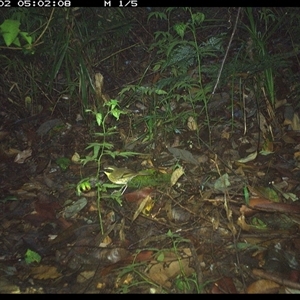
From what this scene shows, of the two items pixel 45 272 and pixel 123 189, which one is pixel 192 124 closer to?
pixel 123 189

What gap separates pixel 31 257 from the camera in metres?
1.95

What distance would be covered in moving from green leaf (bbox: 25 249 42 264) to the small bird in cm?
66

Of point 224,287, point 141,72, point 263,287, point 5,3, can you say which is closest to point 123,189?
point 224,287

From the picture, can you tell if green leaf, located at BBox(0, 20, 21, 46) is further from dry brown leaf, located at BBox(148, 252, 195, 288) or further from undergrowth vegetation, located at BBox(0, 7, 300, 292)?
dry brown leaf, located at BBox(148, 252, 195, 288)

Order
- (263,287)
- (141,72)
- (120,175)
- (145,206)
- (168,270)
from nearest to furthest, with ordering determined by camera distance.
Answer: (263,287)
(168,270)
(145,206)
(120,175)
(141,72)

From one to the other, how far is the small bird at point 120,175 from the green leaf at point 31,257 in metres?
0.66

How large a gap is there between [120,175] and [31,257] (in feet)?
2.46

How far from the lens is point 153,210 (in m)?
2.23

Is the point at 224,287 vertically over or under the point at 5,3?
under

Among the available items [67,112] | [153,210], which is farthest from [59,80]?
[153,210]

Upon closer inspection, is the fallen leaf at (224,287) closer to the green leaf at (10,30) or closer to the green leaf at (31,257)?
the green leaf at (31,257)

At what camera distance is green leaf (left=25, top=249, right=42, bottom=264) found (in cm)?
195

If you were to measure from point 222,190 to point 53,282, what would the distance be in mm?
1071

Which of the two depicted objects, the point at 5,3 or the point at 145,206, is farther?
the point at 5,3
